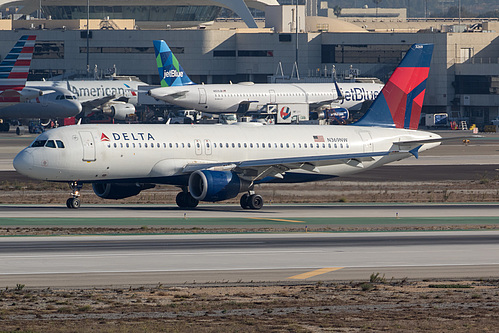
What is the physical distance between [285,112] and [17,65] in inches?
1911

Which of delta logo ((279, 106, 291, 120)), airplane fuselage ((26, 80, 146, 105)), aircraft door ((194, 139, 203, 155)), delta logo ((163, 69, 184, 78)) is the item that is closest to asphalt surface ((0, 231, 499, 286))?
aircraft door ((194, 139, 203, 155))

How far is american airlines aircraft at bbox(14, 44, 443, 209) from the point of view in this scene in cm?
4759

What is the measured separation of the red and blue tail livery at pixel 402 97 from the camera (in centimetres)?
5812

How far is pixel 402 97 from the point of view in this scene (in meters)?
58.2

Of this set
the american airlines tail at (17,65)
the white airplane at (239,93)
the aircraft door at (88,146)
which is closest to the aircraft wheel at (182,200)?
the aircraft door at (88,146)

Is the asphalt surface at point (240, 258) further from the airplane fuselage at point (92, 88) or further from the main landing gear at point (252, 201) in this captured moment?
the airplane fuselage at point (92, 88)

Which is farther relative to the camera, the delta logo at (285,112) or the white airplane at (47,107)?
the delta logo at (285,112)

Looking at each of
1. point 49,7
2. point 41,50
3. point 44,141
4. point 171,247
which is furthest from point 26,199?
point 49,7

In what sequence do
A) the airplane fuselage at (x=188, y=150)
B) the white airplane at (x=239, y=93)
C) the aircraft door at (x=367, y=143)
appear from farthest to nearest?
the white airplane at (x=239, y=93) → the aircraft door at (x=367, y=143) → the airplane fuselage at (x=188, y=150)

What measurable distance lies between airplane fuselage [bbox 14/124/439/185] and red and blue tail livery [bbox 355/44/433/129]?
972mm

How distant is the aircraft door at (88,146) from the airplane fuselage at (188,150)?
0.17 feet

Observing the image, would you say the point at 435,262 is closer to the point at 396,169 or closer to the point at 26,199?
the point at 26,199

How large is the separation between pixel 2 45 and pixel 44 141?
13113 centimetres

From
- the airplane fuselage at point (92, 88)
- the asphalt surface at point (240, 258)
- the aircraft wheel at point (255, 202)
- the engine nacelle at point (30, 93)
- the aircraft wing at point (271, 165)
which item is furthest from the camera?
the airplane fuselage at point (92, 88)
